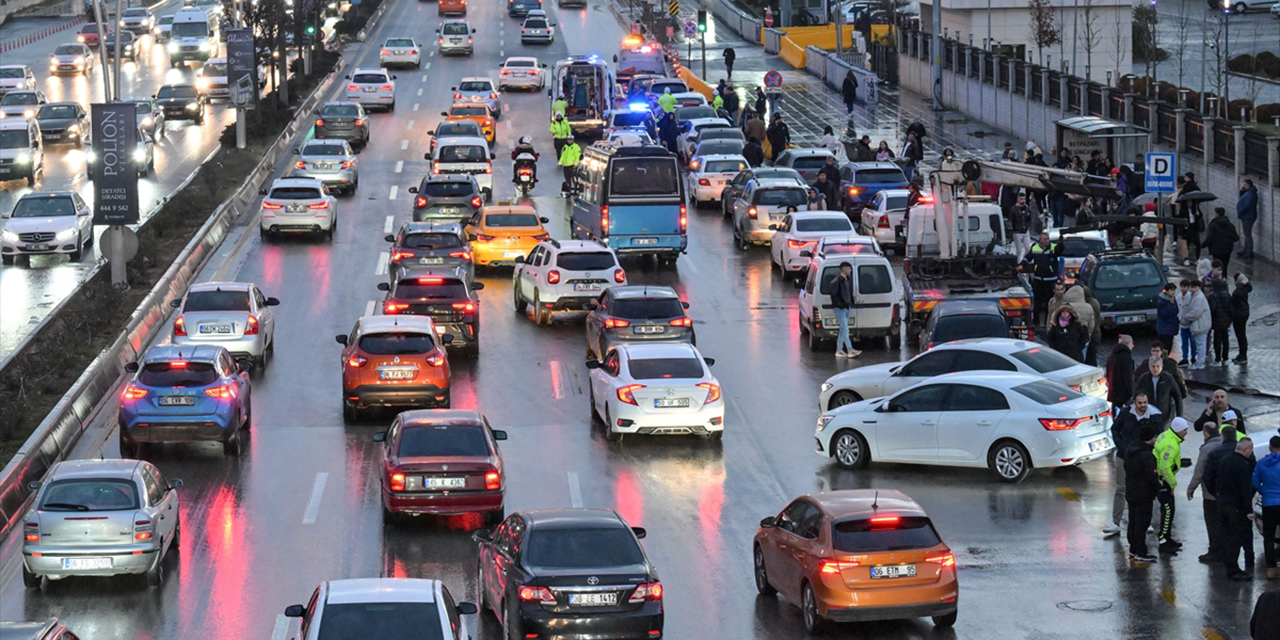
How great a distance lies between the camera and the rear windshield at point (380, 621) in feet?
43.0

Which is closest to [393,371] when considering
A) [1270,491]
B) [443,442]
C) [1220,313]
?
[443,442]

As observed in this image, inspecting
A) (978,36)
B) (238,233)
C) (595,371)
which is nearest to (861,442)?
(595,371)

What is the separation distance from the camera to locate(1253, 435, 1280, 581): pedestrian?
1783 centimetres

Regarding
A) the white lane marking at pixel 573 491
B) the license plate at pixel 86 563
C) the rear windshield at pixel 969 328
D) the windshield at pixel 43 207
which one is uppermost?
the windshield at pixel 43 207

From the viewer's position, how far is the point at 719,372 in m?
29.5

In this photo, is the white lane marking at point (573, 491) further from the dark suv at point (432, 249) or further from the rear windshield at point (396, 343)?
the dark suv at point (432, 249)

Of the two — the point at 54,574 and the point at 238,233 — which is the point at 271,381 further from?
the point at 238,233

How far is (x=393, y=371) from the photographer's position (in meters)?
25.9

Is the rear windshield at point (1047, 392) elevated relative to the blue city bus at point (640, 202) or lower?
lower

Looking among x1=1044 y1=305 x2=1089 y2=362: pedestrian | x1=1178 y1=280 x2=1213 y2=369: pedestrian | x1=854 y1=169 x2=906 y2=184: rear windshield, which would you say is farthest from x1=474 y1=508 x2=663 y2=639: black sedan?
x1=854 y1=169 x2=906 y2=184: rear windshield

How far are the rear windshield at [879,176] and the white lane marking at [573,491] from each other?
69.8ft

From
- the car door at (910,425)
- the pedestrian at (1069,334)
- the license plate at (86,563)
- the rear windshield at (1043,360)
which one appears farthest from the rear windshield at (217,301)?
the pedestrian at (1069,334)

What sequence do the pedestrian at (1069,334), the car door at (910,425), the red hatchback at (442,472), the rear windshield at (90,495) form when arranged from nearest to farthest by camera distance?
the rear windshield at (90,495) → the red hatchback at (442,472) → the car door at (910,425) → the pedestrian at (1069,334)

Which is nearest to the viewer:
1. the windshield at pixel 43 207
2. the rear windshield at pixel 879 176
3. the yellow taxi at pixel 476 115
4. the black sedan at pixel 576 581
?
the black sedan at pixel 576 581
